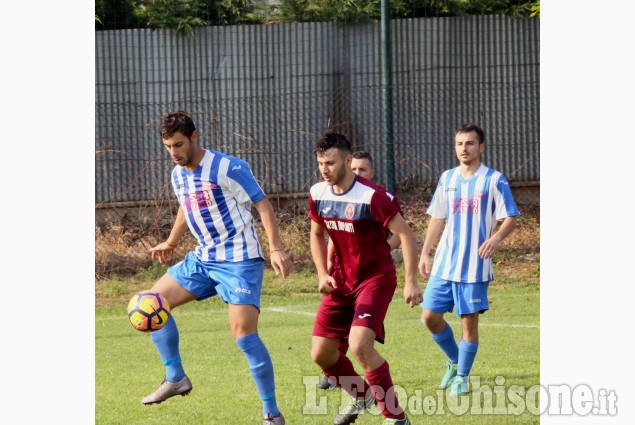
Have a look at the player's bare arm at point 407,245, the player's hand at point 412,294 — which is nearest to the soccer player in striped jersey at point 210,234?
the player's bare arm at point 407,245

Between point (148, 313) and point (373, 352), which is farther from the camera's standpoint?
point (148, 313)

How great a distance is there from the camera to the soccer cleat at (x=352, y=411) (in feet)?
20.0

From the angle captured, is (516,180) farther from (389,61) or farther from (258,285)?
(258,285)

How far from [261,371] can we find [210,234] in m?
1.02

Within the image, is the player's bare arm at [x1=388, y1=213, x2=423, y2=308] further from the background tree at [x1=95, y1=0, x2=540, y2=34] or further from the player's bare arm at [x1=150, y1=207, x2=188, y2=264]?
the background tree at [x1=95, y1=0, x2=540, y2=34]

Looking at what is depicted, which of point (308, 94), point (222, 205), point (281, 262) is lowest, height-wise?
point (281, 262)

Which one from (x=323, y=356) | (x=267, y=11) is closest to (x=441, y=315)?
(x=323, y=356)

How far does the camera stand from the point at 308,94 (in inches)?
558

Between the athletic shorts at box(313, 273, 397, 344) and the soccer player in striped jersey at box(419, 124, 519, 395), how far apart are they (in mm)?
1129

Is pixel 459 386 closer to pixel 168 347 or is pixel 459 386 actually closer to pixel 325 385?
pixel 325 385

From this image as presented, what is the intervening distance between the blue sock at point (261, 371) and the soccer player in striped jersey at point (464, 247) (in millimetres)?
1558

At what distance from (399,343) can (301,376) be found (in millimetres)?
1590

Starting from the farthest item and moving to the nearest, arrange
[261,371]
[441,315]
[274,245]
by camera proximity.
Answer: [441,315]
[274,245]
[261,371]

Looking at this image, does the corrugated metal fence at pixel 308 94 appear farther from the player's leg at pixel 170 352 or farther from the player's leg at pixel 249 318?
the player's leg at pixel 249 318
